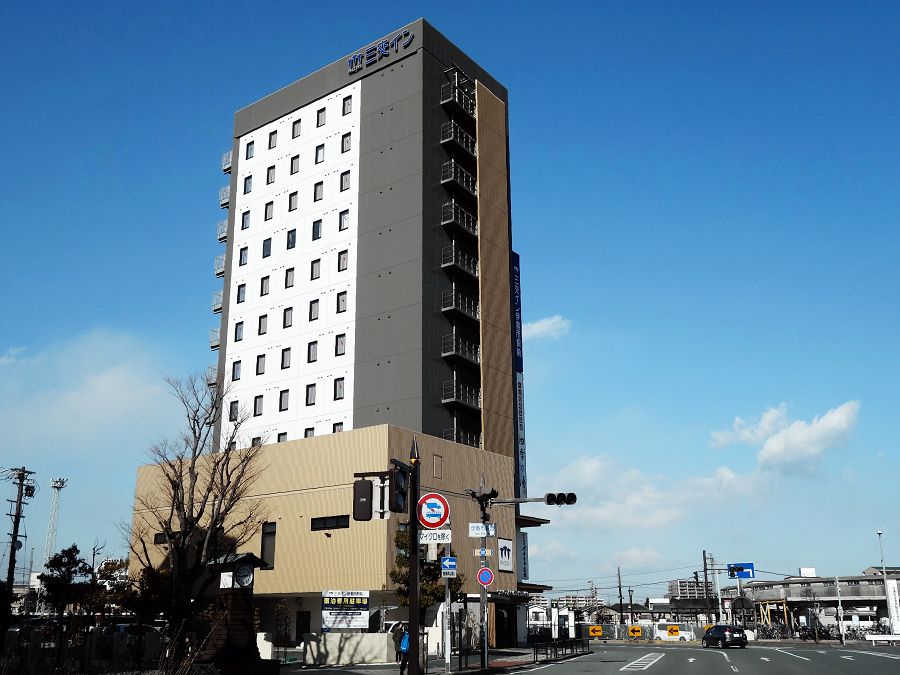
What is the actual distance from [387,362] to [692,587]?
405 ft

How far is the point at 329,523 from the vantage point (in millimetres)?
47594

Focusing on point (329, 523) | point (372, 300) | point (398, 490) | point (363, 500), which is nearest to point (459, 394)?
point (372, 300)

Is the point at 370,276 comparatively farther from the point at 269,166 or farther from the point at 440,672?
the point at 440,672

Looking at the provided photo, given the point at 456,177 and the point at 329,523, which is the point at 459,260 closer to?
the point at 456,177

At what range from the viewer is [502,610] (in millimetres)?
55156

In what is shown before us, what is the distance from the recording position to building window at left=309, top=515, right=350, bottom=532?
46812 mm

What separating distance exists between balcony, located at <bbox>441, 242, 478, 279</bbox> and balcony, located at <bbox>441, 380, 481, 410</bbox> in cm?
817

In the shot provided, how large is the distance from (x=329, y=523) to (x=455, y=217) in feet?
79.0

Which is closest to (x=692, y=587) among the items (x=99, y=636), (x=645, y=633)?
(x=645, y=633)

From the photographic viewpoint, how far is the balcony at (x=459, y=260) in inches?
2290

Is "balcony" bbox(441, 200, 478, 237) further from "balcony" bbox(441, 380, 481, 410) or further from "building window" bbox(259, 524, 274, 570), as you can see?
"building window" bbox(259, 524, 274, 570)

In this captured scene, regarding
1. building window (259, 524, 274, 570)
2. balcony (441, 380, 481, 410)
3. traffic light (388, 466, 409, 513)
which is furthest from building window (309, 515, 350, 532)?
traffic light (388, 466, 409, 513)

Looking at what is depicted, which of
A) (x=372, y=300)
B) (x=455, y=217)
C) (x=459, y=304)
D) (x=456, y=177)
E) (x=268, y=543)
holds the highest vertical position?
(x=456, y=177)

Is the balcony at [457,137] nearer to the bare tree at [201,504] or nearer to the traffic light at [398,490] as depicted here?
the bare tree at [201,504]
